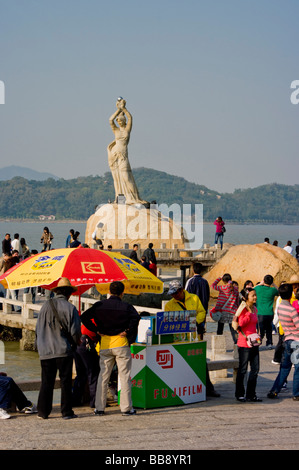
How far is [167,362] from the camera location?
9.24 metres

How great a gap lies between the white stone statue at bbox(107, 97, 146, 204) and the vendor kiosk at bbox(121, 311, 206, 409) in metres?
28.6

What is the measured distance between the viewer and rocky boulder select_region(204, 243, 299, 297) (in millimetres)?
26891

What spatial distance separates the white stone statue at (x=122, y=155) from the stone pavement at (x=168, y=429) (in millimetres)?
29187

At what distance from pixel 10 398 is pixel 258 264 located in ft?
65.7

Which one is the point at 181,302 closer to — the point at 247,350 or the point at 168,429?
the point at 247,350

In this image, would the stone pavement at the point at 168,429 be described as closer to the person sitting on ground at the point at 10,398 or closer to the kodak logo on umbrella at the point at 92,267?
the person sitting on ground at the point at 10,398

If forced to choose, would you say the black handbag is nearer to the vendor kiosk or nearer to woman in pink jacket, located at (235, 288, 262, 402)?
the vendor kiosk

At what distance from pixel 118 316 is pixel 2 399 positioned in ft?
5.51

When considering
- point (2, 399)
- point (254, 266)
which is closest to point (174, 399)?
point (2, 399)

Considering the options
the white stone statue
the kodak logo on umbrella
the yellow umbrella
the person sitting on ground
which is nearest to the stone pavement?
the person sitting on ground

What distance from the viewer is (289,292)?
10.1 m

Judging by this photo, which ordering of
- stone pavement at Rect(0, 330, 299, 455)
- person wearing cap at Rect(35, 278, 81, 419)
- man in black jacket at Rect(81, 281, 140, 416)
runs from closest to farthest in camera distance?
stone pavement at Rect(0, 330, 299, 455)
person wearing cap at Rect(35, 278, 81, 419)
man in black jacket at Rect(81, 281, 140, 416)

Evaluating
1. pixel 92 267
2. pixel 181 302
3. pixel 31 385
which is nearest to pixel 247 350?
pixel 181 302
